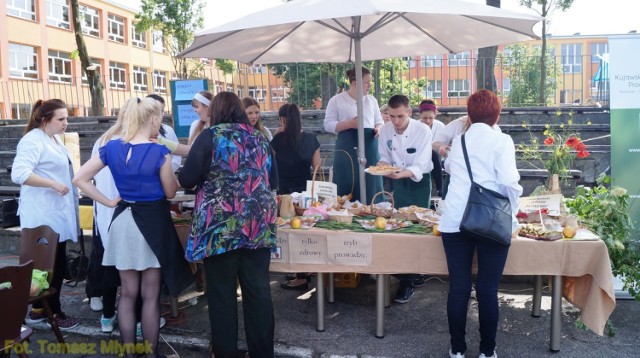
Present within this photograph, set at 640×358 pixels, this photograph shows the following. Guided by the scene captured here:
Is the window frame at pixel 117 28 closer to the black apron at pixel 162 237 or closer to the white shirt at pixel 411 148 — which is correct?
the white shirt at pixel 411 148

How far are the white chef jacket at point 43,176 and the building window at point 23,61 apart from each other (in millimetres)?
23662

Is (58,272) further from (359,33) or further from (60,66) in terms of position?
(60,66)

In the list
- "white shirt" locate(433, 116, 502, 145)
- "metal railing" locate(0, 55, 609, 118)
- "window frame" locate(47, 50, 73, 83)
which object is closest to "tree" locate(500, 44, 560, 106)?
"metal railing" locate(0, 55, 609, 118)

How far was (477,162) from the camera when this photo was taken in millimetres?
3133

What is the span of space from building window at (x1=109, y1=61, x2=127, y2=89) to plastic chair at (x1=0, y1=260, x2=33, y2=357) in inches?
1189

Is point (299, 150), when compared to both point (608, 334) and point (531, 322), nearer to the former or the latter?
point (531, 322)

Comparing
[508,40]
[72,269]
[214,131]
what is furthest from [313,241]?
[508,40]

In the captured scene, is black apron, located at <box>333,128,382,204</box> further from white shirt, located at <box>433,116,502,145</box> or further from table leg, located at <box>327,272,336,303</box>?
table leg, located at <box>327,272,336,303</box>

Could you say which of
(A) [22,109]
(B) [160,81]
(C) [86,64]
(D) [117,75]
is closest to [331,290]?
(C) [86,64]

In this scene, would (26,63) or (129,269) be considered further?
(26,63)

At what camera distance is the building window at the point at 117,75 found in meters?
31.3

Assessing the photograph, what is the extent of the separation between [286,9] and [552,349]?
2802 millimetres

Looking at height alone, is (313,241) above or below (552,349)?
above

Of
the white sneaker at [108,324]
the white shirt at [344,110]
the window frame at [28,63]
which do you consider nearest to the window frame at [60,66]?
the window frame at [28,63]
